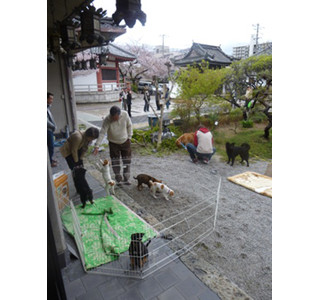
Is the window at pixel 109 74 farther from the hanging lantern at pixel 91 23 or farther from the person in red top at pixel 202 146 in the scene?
the hanging lantern at pixel 91 23

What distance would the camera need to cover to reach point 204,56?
18906 mm

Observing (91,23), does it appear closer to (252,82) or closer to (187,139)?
(187,139)

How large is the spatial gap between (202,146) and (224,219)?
9.10ft

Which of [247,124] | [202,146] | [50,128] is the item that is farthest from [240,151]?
[50,128]

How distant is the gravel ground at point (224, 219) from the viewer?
2568mm

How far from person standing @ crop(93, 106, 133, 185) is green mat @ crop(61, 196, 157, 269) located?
821 mm

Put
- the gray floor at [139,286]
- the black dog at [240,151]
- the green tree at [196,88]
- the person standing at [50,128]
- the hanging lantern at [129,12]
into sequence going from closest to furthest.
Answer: the gray floor at [139,286]
the hanging lantern at [129,12]
the person standing at [50,128]
the black dog at [240,151]
the green tree at [196,88]

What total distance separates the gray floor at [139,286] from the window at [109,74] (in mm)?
19604

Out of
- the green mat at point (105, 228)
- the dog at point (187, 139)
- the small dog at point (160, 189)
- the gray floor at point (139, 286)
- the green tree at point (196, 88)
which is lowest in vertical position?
the gray floor at point (139, 286)

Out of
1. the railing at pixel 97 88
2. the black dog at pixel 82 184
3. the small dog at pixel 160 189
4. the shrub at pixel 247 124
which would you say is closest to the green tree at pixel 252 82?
the shrub at pixel 247 124

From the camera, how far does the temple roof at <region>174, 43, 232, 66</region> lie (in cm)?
1862

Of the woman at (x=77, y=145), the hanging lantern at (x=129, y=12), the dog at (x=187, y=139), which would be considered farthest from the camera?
the dog at (x=187, y=139)

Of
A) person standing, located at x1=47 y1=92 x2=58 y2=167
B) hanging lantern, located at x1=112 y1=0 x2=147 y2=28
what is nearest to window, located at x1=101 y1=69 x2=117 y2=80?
person standing, located at x1=47 y1=92 x2=58 y2=167

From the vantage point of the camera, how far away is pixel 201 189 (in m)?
4.92
